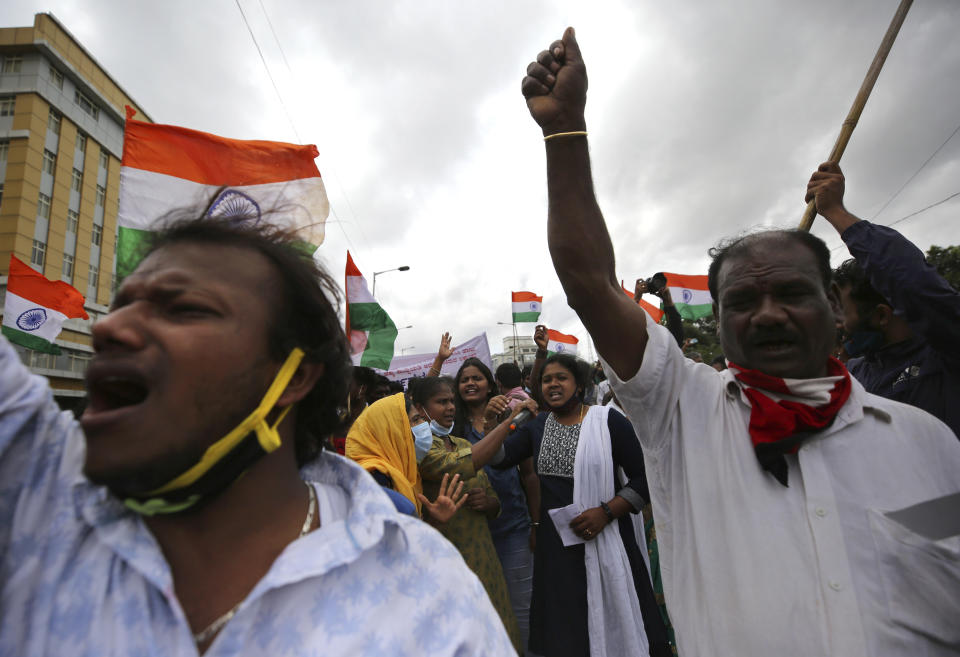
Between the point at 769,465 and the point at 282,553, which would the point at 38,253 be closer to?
the point at 282,553

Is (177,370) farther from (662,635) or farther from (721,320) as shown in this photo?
(662,635)

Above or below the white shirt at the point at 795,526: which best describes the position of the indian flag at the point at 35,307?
above

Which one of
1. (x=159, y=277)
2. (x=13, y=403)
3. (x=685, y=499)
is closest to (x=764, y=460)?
(x=685, y=499)

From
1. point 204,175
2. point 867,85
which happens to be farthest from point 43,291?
point 867,85

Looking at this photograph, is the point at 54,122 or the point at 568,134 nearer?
the point at 568,134

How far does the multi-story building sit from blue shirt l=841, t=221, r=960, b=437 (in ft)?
94.9

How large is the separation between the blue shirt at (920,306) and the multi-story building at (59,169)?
28923 mm

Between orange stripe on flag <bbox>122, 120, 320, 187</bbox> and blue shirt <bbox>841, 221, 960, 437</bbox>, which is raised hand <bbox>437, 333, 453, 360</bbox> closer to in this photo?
orange stripe on flag <bbox>122, 120, 320, 187</bbox>

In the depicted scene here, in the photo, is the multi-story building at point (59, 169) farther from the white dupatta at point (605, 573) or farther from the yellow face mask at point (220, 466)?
the yellow face mask at point (220, 466)

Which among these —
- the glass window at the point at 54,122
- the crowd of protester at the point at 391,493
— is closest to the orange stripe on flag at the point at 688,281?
the crowd of protester at the point at 391,493

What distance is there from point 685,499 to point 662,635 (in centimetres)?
217

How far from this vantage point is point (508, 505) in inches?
159

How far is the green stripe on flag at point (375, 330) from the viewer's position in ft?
20.6

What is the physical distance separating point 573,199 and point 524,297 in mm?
11198
